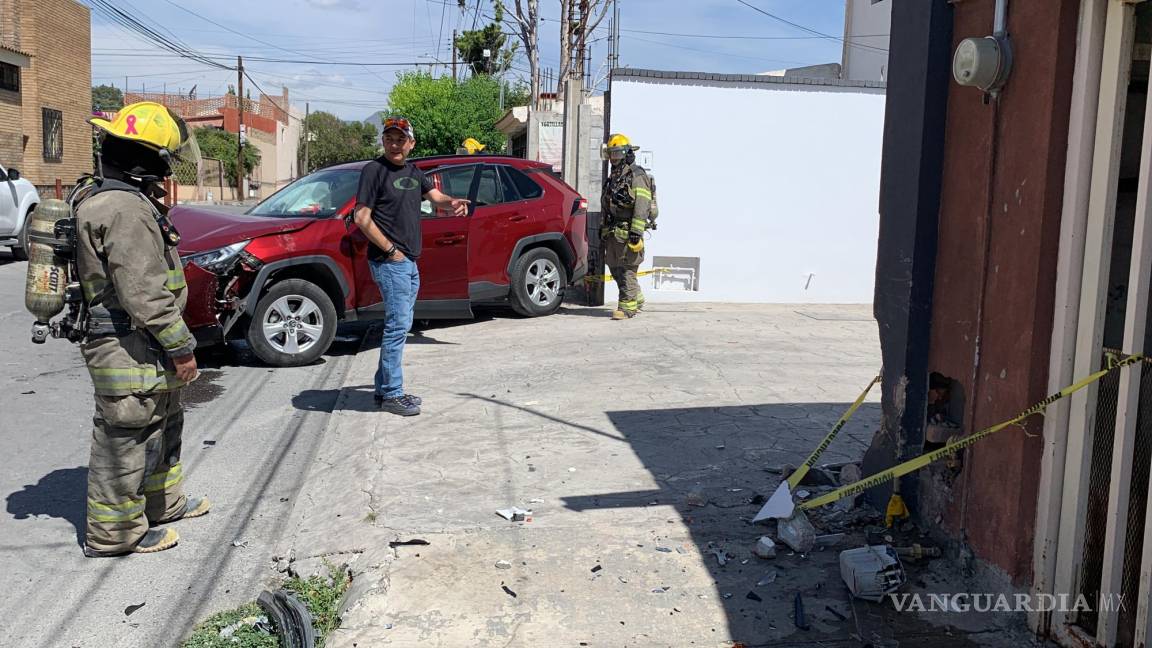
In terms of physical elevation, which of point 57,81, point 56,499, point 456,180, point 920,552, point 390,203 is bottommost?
point 56,499

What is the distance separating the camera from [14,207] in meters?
15.9

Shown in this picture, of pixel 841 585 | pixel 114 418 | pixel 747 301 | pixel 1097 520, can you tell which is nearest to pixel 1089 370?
pixel 1097 520

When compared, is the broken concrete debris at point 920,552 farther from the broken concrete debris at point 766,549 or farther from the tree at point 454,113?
the tree at point 454,113

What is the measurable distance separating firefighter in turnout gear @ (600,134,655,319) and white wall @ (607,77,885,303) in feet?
5.24

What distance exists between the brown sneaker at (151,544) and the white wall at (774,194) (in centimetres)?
857

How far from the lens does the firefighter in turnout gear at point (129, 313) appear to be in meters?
4.00

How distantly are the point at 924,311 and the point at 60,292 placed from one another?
3.80 meters

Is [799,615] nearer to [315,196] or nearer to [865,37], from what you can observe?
[315,196]

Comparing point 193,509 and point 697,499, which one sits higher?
point 697,499

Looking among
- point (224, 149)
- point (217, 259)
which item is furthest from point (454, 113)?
point (217, 259)

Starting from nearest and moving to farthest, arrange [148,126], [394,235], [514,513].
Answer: [148,126]
[514,513]
[394,235]

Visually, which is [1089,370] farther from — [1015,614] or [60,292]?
[60,292]

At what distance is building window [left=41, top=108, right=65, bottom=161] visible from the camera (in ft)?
102

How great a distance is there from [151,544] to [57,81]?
109 ft
